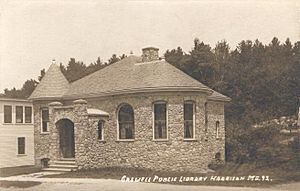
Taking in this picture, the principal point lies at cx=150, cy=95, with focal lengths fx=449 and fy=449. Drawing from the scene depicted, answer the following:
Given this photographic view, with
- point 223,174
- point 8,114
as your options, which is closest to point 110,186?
point 223,174

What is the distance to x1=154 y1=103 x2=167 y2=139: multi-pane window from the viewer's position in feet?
54.2

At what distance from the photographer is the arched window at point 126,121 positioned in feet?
56.5

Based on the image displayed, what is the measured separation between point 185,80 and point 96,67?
58.7ft

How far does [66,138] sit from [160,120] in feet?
14.3

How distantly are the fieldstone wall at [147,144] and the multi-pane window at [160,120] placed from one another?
0.62 feet

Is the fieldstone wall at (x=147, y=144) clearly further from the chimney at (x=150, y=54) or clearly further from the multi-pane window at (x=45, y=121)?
the multi-pane window at (x=45, y=121)

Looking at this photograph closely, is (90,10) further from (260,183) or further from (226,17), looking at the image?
(260,183)

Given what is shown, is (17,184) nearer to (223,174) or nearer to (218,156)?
(223,174)

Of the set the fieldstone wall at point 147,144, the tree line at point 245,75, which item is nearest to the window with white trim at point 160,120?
the fieldstone wall at point 147,144

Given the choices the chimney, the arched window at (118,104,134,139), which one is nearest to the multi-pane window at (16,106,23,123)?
the arched window at (118,104,134,139)

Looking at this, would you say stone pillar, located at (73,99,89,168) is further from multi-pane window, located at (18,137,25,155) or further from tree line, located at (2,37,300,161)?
multi-pane window, located at (18,137,25,155)

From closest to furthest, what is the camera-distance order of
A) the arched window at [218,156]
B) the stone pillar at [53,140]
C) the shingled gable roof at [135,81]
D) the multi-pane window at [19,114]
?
1. the shingled gable roof at [135,81]
2. the stone pillar at [53,140]
3. the arched window at [218,156]
4. the multi-pane window at [19,114]

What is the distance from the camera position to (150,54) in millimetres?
18250

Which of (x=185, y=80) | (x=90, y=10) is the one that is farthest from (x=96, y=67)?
(x=90, y=10)
